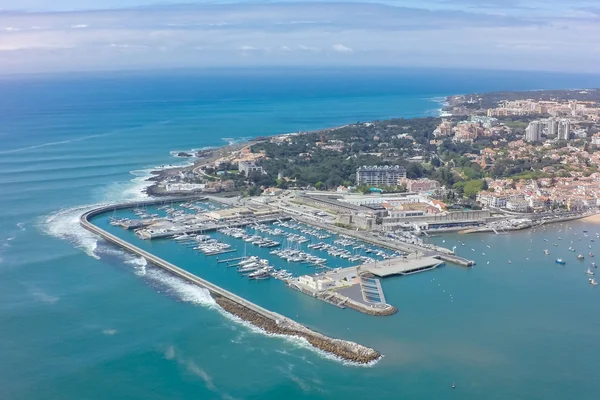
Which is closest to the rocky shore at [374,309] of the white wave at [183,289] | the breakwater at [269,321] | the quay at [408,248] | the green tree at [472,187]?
the breakwater at [269,321]

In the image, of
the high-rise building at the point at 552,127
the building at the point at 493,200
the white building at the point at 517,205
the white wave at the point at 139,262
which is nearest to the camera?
the white wave at the point at 139,262

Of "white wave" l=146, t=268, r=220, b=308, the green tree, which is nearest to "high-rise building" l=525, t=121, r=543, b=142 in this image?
the green tree

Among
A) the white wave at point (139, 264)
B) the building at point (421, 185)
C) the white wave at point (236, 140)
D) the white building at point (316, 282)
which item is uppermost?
the white wave at point (236, 140)

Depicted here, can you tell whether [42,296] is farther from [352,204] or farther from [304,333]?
[352,204]

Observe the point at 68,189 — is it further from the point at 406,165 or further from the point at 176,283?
the point at 406,165

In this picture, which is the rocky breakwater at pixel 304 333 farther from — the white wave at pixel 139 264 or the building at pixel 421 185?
the building at pixel 421 185

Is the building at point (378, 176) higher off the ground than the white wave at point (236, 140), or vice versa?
the white wave at point (236, 140)
